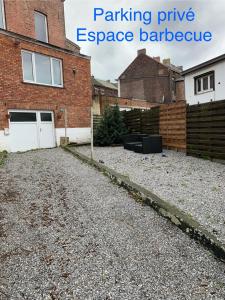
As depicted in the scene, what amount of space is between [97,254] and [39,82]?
1200 centimetres

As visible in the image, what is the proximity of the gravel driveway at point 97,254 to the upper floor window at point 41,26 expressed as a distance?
15178mm

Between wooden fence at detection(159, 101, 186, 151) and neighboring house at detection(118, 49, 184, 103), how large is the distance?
22.1m

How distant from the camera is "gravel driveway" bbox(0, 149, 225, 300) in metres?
2.10

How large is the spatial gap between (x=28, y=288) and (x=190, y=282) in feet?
4.81

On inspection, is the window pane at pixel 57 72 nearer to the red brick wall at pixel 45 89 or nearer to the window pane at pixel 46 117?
the red brick wall at pixel 45 89

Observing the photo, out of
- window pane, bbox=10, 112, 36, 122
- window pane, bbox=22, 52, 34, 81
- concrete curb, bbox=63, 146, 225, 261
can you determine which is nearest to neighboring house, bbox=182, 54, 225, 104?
window pane, bbox=22, 52, 34, 81

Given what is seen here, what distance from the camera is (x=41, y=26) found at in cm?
1661

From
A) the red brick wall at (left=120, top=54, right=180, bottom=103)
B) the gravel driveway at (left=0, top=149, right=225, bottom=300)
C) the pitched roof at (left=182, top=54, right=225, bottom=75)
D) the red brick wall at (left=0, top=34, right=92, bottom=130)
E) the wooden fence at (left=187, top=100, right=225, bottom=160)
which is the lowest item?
the gravel driveway at (left=0, top=149, right=225, bottom=300)

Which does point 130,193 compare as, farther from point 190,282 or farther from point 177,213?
point 190,282

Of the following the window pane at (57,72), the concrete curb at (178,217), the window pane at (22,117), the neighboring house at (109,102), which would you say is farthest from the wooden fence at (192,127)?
the window pane at (22,117)

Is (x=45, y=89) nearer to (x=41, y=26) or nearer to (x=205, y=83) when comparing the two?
(x=41, y=26)

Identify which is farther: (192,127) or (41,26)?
(41,26)

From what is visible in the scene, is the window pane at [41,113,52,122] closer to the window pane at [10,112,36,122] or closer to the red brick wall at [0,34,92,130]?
the red brick wall at [0,34,92,130]

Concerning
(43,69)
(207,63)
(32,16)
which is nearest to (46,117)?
(43,69)
